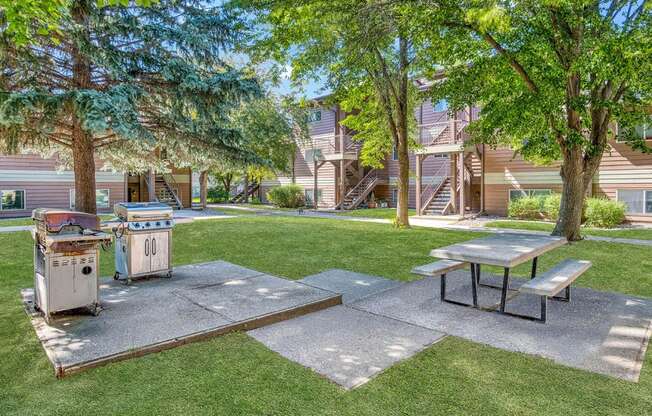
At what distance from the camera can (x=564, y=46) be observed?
961cm

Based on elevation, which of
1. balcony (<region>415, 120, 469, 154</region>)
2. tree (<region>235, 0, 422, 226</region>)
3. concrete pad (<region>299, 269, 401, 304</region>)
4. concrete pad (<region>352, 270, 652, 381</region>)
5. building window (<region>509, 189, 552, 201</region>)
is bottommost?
concrete pad (<region>352, 270, 652, 381</region>)

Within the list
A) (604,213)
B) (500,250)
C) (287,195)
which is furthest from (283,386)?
(287,195)

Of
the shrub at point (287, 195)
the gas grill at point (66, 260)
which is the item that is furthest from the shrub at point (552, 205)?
the gas grill at point (66, 260)

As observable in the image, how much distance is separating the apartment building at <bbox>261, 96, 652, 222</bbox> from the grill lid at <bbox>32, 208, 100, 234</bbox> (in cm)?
1161

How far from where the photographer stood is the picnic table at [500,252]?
4.50 m

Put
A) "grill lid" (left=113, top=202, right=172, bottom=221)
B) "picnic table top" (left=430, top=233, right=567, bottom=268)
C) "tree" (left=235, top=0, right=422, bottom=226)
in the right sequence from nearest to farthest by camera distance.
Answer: "picnic table top" (left=430, top=233, right=567, bottom=268)
"grill lid" (left=113, top=202, right=172, bottom=221)
"tree" (left=235, top=0, right=422, bottom=226)

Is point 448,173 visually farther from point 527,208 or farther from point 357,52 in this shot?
point 357,52

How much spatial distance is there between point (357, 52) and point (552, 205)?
11.0m

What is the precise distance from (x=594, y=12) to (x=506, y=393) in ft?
32.8

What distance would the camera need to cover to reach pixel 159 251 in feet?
20.2

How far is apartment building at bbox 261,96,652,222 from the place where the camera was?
15.5m

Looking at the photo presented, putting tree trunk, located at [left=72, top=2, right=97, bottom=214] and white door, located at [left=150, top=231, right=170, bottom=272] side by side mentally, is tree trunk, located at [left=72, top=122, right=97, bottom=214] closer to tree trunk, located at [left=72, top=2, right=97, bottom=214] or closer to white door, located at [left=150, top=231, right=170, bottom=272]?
tree trunk, located at [left=72, top=2, right=97, bottom=214]

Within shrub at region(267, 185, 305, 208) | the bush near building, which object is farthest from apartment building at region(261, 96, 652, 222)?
shrub at region(267, 185, 305, 208)

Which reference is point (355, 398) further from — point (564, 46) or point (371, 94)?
point (371, 94)
